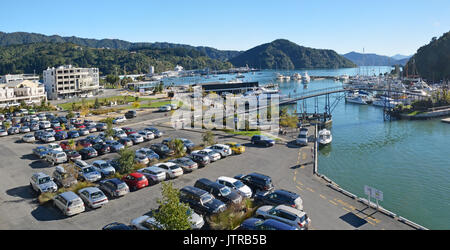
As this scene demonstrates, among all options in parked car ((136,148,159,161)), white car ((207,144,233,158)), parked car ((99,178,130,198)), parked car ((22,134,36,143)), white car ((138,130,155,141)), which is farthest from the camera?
parked car ((22,134,36,143))

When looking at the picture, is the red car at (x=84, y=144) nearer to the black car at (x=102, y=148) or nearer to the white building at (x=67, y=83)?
the black car at (x=102, y=148)

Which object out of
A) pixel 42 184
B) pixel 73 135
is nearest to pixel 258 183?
pixel 42 184

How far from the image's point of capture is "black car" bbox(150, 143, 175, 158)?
23270 millimetres

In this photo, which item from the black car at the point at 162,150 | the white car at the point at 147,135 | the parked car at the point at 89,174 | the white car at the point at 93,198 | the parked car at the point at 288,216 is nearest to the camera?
the parked car at the point at 288,216

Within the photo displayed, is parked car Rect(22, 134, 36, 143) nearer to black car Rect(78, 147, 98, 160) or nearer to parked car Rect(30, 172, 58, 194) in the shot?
black car Rect(78, 147, 98, 160)

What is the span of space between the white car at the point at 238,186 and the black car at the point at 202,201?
1.94 metres

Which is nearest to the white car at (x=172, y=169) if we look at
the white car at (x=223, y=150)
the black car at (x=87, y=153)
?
the white car at (x=223, y=150)

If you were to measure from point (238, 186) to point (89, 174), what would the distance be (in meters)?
8.80

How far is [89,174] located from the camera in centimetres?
1823

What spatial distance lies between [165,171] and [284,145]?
37.6 ft

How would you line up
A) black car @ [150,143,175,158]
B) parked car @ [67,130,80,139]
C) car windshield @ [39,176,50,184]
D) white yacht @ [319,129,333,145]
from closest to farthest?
car windshield @ [39,176,50,184] → black car @ [150,143,175,158] → parked car @ [67,130,80,139] → white yacht @ [319,129,333,145]

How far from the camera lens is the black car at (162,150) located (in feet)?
76.3

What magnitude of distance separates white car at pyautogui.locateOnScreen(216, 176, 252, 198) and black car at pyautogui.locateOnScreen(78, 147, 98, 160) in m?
11.5

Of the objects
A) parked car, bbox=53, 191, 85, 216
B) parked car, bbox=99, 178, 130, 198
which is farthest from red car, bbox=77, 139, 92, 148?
parked car, bbox=53, 191, 85, 216
